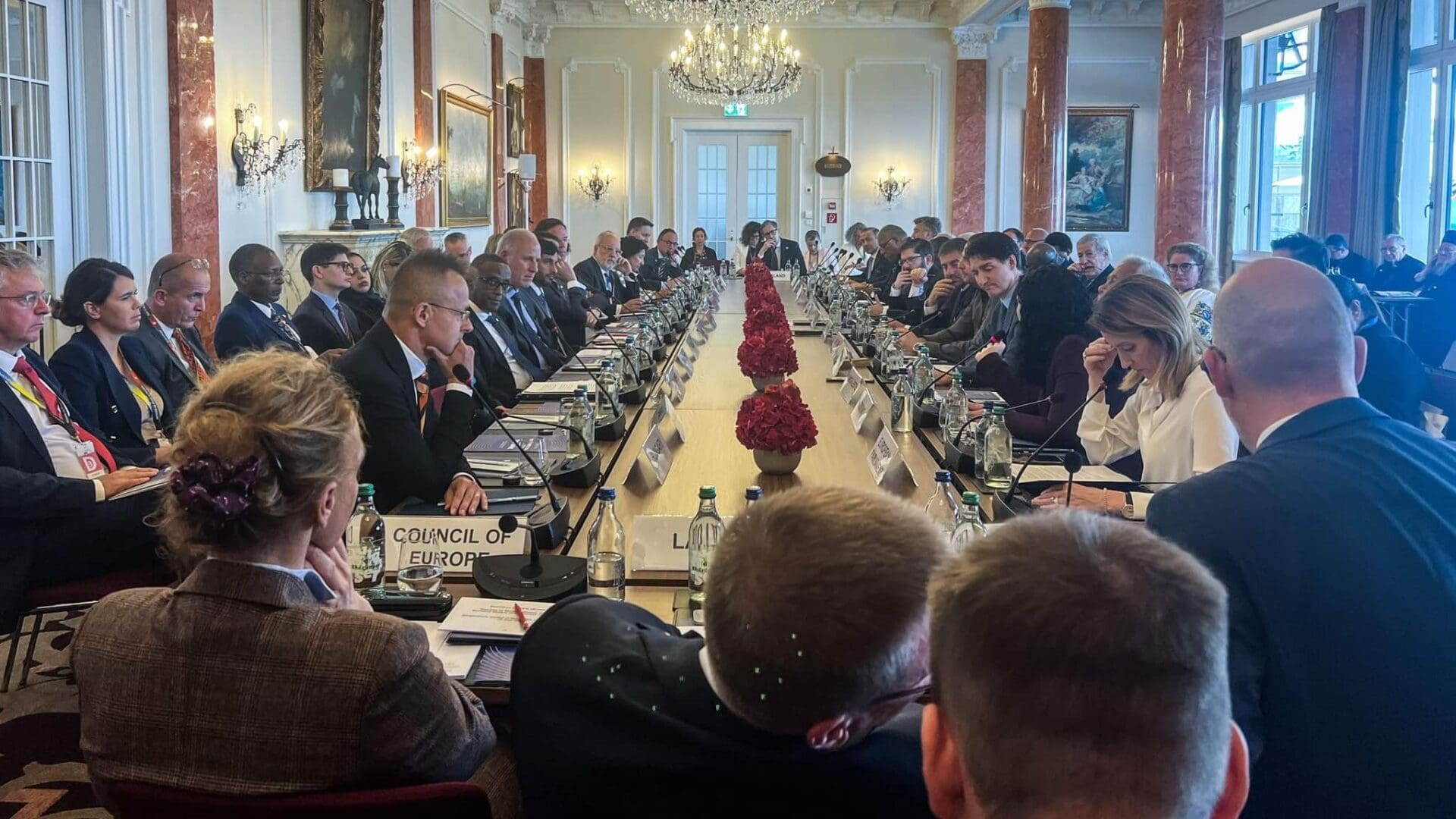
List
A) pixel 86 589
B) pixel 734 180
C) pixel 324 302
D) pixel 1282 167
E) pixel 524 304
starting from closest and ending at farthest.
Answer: pixel 86 589 < pixel 324 302 < pixel 524 304 < pixel 1282 167 < pixel 734 180

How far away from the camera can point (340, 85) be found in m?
9.15

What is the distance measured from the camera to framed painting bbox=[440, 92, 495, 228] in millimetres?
11695

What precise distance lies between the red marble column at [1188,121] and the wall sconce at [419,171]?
6100 millimetres

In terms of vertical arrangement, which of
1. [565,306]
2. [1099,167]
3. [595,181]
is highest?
[1099,167]

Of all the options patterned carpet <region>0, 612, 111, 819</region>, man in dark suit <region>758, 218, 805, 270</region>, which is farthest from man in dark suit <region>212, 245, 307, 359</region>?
man in dark suit <region>758, 218, 805, 270</region>

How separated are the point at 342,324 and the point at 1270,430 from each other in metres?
5.10

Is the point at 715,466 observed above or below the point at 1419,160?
below

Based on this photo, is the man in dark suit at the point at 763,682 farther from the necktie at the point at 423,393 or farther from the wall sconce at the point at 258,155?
the wall sconce at the point at 258,155

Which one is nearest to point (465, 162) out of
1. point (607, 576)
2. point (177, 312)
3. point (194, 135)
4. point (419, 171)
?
point (419, 171)

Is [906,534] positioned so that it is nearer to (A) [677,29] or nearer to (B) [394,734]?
(B) [394,734]

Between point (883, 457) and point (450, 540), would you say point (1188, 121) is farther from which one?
point (450, 540)

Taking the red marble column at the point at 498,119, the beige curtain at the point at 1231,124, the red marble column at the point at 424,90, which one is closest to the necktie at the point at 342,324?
the red marble column at the point at 424,90

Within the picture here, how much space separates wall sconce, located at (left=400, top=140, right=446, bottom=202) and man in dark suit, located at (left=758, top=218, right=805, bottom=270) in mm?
3985

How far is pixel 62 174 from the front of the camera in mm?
5883
